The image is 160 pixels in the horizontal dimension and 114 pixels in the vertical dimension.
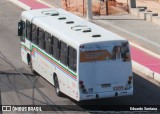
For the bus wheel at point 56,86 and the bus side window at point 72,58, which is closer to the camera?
the bus side window at point 72,58

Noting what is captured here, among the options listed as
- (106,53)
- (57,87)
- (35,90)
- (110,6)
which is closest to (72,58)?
(106,53)

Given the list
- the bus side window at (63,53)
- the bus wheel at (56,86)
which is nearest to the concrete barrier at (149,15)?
the bus wheel at (56,86)

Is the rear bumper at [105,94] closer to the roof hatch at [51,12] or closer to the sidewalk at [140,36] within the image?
the sidewalk at [140,36]

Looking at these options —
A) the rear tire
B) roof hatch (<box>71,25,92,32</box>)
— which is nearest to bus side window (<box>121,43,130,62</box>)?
roof hatch (<box>71,25,92,32</box>)

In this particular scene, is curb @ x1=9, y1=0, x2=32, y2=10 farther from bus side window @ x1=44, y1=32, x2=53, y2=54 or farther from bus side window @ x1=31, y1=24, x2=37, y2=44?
bus side window @ x1=44, y1=32, x2=53, y2=54

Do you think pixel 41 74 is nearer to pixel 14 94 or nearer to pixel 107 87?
pixel 14 94

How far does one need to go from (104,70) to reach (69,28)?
299cm

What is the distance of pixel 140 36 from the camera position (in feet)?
106

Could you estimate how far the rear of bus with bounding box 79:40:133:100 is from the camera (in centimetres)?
2003

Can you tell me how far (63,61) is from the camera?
21.6 metres

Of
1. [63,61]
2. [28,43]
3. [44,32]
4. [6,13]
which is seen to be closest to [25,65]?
[28,43]

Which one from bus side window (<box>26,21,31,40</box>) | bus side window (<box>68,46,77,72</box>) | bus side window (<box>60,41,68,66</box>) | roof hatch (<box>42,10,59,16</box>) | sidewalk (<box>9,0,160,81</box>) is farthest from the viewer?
sidewalk (<box>9,0,160,81</box>)

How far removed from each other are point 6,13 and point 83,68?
21.5 meters

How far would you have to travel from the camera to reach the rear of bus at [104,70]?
20031mm
